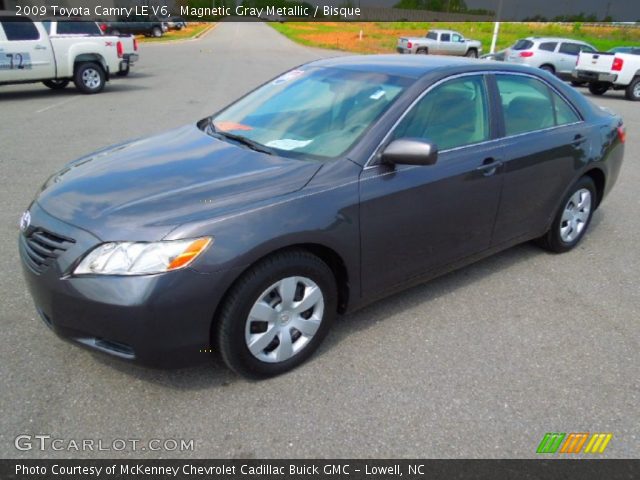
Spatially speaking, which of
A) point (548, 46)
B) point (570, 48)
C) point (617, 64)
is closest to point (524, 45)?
point (548, 46)

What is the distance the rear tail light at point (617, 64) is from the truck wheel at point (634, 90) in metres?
0.83

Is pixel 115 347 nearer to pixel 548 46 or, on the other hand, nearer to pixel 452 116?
pixel 452 116

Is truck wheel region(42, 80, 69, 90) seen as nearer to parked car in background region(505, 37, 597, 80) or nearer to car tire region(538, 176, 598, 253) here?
car tire region(538, 176, 598, 253)

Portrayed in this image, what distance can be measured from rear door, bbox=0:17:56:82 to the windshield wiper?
406 inches

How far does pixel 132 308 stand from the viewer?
2266 mm

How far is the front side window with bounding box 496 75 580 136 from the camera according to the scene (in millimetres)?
3688

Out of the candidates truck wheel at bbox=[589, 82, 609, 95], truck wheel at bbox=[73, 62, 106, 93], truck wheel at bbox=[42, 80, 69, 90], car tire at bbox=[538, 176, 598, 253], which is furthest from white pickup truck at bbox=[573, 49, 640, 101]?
truck wheel at bbox=[42, 80, 69, 90]

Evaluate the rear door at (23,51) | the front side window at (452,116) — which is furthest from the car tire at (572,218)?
the rear door at (23,51)

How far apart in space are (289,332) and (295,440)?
59cm

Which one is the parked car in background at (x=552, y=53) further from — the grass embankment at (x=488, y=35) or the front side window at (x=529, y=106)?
the front side window at (x=529, y=106)

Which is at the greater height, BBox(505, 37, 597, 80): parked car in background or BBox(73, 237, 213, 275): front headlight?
BBox(73, 237, 213, 275): front headlight

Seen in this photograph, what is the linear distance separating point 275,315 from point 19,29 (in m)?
12.3

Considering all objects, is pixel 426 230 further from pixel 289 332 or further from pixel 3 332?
pixel 3 332

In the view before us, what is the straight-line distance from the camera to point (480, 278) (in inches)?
158
